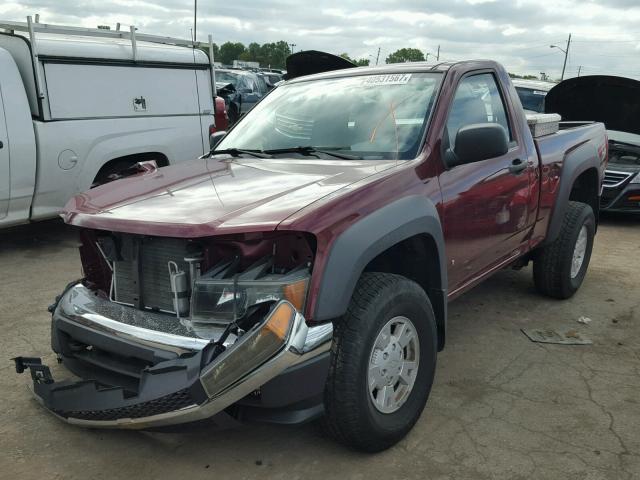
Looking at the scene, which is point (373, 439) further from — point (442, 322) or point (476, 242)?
point (476, 242)

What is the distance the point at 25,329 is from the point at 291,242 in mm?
2620

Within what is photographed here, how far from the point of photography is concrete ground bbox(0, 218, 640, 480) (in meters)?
2.78

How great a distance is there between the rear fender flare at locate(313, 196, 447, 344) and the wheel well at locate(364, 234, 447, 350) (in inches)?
0.7

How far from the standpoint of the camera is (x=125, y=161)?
694 centimetres

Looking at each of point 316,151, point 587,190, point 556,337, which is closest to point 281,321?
point 316,151

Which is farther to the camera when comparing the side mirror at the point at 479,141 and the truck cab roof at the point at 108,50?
the truck cab roof at the point at 108,50

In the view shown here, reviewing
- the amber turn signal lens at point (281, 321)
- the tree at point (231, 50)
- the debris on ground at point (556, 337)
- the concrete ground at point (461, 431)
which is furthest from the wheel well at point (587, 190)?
the tree at point (231, 50)

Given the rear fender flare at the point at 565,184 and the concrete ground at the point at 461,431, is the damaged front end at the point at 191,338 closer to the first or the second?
the concrete ground at the point at 461,431

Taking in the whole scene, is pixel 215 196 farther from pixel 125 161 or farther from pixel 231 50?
pixel 231 50

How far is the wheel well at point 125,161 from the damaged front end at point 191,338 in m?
4.01

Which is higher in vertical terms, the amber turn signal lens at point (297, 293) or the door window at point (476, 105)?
the door window at point (476, 105)

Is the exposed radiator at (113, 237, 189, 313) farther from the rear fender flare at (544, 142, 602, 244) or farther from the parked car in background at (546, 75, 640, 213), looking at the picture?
the parked car in background at (546, 75, 640, 213)

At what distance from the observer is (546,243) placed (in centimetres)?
471

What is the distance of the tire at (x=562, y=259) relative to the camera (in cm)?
489
